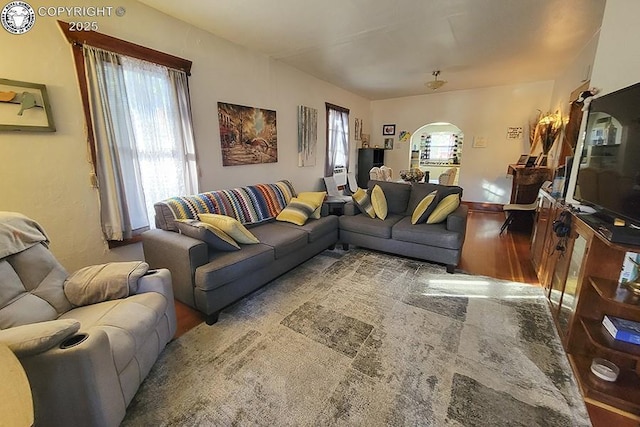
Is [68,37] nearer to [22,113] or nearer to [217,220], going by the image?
[22,113]

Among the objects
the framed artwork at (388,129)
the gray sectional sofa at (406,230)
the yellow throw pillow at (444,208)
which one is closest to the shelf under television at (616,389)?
the gray sectional sofa at (406,230)

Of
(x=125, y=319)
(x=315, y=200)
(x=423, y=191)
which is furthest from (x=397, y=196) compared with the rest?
(x=125, y=319)

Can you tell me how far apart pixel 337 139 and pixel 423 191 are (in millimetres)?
2721

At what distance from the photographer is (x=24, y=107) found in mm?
1853

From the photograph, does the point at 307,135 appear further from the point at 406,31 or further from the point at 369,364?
the point at 369,364

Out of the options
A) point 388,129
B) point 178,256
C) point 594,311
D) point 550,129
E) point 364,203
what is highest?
point 388,129

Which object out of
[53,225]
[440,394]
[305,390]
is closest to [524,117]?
[440,394]

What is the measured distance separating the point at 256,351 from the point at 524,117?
6.33m

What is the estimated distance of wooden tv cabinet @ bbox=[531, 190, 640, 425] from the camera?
4.54 feet

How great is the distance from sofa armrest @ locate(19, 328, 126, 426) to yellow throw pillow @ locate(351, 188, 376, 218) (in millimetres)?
2888

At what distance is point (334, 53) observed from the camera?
11.7 feet

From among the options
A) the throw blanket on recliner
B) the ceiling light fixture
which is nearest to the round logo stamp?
the throw blanket on recliner

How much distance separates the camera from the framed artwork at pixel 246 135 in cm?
326

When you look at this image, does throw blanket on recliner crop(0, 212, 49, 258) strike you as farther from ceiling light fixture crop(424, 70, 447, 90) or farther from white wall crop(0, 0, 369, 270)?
ceiling light fixture crop(424, 70, 447, 90)
